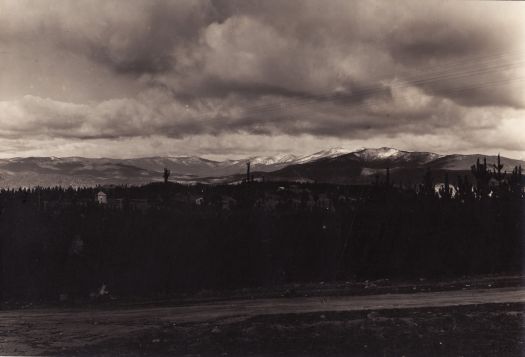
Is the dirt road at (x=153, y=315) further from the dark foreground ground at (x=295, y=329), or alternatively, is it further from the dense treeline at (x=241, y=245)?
the dense treeline at (x=241, y=245)

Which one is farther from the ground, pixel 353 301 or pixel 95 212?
pixel 95 212

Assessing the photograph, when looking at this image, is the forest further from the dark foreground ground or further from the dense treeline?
the dark foreground ground

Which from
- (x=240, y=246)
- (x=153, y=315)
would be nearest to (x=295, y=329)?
(x=153, y=315)

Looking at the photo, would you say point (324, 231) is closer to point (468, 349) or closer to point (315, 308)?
point (315, 308)

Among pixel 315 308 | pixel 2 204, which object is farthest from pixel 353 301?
pixel 2 204

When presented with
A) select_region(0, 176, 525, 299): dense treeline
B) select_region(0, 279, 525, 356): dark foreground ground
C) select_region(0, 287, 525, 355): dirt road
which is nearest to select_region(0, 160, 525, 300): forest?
select_region(0, 176, 525, 299): dense treeline

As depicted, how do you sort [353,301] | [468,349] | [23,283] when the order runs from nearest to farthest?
1. [468,349]
2. [353,301]
3. [23,283]

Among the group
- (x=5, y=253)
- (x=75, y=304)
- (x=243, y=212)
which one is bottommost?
(x=75, y=304)
